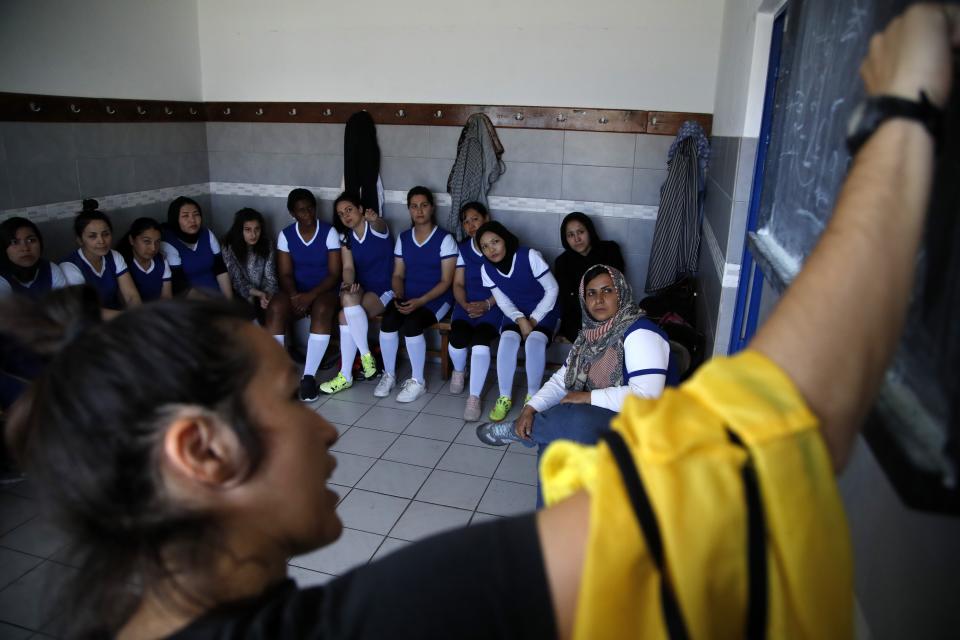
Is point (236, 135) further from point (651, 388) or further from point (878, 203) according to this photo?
point (878, 203)

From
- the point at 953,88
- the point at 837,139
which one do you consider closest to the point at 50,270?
the point at 837,139

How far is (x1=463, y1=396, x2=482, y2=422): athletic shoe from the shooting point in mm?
3586

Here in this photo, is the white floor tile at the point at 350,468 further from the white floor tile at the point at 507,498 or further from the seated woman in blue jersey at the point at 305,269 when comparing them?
the seated woman in blue jersey at the point at 305,269

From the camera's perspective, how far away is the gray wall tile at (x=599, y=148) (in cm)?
426


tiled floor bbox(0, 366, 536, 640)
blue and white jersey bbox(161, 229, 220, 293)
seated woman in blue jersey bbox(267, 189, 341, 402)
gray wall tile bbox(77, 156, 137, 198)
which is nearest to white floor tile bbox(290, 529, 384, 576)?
tiled floor bbox(0, 366, 536, 640)

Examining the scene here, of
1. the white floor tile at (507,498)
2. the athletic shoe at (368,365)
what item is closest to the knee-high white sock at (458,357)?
the athletic shoe at (368,365)

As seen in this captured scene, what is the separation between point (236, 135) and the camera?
506 cm

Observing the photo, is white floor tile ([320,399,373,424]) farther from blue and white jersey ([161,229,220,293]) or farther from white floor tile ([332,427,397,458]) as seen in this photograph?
blue and white jersey ([161,229,220,293])

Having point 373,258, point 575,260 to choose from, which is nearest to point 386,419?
point 373,258

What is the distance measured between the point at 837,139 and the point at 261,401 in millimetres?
1060

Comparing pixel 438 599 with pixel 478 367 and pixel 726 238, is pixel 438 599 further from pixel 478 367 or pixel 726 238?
pixel 478 367

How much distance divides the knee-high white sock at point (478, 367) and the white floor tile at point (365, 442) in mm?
596

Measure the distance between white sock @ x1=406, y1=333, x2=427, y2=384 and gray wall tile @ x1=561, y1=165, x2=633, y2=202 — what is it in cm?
151

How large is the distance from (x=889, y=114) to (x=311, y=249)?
4132mm
